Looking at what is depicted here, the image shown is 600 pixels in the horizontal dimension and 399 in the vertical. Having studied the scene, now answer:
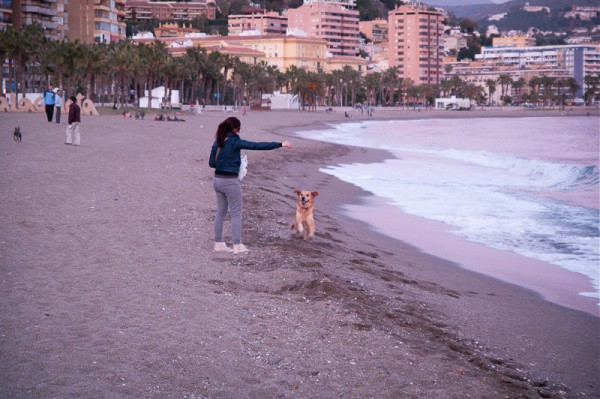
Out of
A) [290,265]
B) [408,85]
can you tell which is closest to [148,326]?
[290,265]

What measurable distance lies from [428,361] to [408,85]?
176 metres

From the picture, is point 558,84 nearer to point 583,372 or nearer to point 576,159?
point 576,159

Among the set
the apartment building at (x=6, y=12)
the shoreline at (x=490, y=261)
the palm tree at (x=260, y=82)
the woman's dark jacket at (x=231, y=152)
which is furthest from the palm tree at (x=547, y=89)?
the woman's dark jacket at (x=231, y=152)

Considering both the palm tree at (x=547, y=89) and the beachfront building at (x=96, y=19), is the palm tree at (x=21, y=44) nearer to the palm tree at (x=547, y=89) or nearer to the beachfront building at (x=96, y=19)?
the beachfront building at (x=96, y=19)

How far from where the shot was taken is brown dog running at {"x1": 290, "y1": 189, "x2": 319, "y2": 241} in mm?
10703

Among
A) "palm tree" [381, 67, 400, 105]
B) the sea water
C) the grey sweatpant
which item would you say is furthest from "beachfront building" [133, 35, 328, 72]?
the grey sweatpant

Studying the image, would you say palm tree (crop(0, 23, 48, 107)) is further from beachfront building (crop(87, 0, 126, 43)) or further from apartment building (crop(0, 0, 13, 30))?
beachfront building (crop(87, 0, 126, 43))

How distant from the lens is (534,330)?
27.2 ft

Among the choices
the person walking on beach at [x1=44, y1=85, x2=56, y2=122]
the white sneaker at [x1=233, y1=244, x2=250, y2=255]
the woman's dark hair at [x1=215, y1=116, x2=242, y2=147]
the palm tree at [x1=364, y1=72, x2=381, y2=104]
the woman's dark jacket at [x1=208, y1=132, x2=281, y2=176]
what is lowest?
the white sneaker at [x1=233, y1=244, x2=250, y2=255]

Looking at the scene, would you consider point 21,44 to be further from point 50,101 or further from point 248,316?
point 248,316

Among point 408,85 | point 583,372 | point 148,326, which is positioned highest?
point 408,85

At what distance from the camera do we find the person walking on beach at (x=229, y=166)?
9195 millimetres

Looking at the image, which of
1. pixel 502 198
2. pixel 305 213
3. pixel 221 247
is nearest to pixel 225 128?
pixel 221 247

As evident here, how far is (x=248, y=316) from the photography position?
22.8 ft
